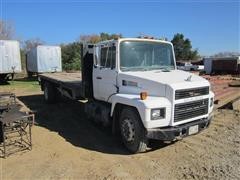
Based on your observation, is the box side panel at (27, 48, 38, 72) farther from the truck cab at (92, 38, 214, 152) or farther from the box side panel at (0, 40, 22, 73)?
the truck cab at (92, 38, 214, 152)

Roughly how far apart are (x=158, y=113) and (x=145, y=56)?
1866 millimetres

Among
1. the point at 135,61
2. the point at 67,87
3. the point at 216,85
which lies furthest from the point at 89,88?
the point at 216,85

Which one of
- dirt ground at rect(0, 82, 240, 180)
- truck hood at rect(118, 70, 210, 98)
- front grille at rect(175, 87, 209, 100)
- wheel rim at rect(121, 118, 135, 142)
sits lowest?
dirt ground at rect(0, 82, 240, 180)

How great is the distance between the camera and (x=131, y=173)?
4680mm

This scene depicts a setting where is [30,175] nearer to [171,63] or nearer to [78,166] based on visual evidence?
[78,166]

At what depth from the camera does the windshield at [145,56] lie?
20.1 ft

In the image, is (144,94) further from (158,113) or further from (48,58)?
(48,58)

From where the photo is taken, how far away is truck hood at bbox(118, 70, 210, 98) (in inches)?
204

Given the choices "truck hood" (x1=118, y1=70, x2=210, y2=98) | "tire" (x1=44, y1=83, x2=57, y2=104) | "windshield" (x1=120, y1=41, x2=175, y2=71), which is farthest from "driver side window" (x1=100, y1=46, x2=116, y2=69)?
"tire" (x1=44, y1=83, x2=57, y2=104)

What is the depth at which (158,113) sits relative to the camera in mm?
5016

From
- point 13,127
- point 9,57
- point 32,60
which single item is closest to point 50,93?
point 13,127

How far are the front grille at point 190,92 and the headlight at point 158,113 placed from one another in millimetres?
390

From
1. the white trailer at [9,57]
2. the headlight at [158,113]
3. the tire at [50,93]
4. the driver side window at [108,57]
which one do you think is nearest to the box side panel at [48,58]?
the white trailer at [9,57]

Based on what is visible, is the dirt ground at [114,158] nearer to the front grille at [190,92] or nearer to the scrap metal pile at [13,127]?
the scrap metal pile at [13,127]
